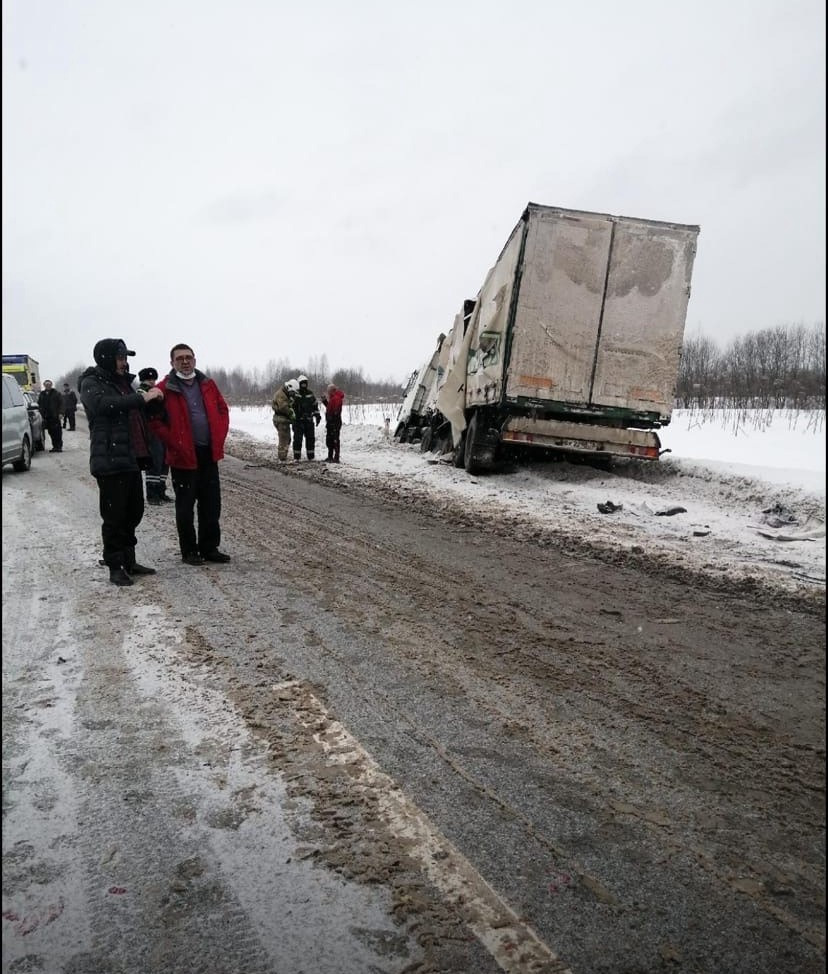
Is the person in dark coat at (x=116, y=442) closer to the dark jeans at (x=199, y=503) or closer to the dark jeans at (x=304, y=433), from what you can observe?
the dark jeans at (x=199, y=503)

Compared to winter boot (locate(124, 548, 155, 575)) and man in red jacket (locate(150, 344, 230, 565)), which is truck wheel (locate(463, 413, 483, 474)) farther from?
winter boot (locate(124, 548, 155, 575))

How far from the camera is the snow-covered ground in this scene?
411 centimetres

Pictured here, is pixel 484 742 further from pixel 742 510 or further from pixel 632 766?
pixel 742 510

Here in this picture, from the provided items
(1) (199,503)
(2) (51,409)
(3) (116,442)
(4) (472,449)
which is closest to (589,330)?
(4) (472,449)

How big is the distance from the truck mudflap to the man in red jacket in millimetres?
5120

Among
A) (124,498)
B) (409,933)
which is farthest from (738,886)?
(124,498)

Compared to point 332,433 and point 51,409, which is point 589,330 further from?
point 51,409

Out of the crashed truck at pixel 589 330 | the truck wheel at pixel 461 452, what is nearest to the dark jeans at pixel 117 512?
the crashed truck at pixel 589 330

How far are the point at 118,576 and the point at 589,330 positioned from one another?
7.02 m

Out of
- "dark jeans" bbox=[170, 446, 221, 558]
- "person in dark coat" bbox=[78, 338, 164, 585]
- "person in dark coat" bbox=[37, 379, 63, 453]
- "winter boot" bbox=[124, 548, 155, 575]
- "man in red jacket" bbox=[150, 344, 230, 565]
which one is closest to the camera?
"person in dark coat" bbox=[78, 338, 164, 585]

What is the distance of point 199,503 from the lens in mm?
5133

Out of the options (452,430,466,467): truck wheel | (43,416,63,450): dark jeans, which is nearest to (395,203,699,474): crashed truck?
(452,430,466,467): truck wheel

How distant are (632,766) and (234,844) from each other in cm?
132

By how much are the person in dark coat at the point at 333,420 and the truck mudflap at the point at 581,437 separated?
4.66 metres
